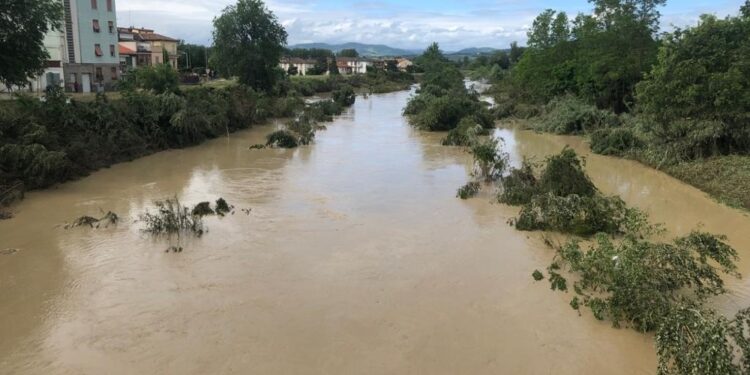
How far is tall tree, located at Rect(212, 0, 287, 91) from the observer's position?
136 feet

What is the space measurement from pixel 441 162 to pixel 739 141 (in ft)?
35.6

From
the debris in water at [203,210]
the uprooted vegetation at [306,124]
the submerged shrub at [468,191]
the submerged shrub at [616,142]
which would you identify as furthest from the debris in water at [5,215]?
the submerged shrub at [616,142]

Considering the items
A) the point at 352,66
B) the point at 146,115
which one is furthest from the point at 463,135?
the point at 352,66

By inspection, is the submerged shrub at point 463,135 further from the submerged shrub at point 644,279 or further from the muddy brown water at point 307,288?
the submerged shrub at point 644,279

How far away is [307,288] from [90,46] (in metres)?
42.2

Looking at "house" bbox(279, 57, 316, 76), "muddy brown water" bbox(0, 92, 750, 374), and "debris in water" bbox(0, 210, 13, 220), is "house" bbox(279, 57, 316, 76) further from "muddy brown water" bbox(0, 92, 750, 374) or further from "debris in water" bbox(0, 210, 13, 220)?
"debris in water" bbox(0, 210, 13, 220)

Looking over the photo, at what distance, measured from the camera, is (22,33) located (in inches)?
766

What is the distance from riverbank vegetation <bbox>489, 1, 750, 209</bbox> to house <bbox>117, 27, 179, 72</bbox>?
4349 centimetres

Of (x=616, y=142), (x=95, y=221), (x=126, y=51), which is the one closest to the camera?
(x=95, y=221)

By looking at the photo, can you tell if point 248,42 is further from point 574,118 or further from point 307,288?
point 307,288

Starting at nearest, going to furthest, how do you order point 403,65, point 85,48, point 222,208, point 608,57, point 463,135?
point 222,208 → point 463,135 → point 608,57 → point 85,48 → point 403,65

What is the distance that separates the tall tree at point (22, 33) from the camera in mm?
19000

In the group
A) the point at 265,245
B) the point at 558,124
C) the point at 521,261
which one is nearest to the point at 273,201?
the point at 265,245

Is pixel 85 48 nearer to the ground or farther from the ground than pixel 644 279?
farther from the ground
